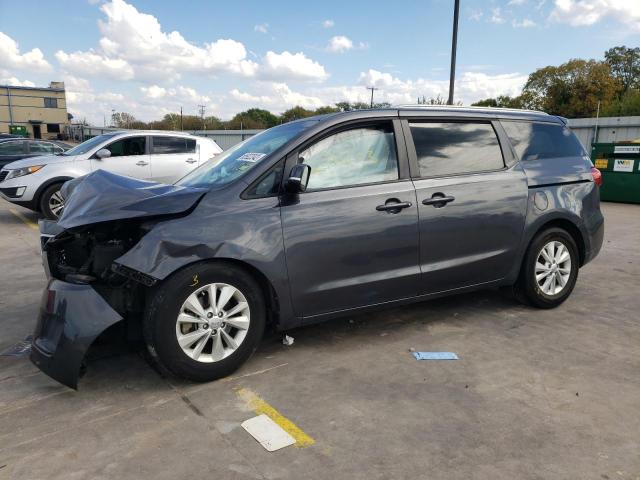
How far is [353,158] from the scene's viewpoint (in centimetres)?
380

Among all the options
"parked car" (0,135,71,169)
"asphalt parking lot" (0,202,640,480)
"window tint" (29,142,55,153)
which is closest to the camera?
"asphalt parking lot" (0,202,640,480)

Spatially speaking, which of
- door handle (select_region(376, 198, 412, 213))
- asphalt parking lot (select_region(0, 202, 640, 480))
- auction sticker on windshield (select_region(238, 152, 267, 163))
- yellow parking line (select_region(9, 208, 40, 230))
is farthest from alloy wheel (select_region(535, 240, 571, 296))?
yellow parking line (select_region(9, 208, 40, 230))

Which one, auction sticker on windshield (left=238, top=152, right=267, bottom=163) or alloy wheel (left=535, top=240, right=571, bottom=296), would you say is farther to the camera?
alloy wheel (left=535, top=240, right=571, bottom=296)

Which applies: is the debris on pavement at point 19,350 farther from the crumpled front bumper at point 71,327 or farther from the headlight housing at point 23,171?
the headlight housing at point 23,171

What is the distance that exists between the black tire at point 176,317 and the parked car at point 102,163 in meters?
6.66

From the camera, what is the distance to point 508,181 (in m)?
4.31

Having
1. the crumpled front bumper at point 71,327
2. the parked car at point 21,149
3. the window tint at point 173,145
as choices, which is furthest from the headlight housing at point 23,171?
the crumpled front bumper at point 71,327

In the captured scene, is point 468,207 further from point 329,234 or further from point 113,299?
point 113,299

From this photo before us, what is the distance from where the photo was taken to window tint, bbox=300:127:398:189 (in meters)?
3.66

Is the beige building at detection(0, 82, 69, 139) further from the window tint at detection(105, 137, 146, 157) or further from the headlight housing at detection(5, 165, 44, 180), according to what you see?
the window tint at detection(105, 137, 146, 157)

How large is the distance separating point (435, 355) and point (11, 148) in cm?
1435

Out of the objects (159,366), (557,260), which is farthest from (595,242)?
(159,366)

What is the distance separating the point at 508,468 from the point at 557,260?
269 centimetres

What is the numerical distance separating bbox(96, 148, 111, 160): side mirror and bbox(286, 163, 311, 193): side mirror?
7.19 m
